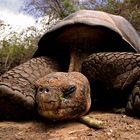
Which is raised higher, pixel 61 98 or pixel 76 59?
→ pixel 76 59

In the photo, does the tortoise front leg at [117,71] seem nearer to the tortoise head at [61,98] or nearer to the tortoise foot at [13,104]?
the tortoise head at [61,98]

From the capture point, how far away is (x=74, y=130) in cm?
282

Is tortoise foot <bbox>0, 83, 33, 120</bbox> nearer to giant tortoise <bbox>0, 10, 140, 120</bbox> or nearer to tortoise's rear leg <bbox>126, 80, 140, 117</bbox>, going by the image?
giant tortoise <bbox>0, 10, 140, 120</bbox>

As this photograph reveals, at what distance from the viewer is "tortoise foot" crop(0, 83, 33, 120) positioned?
3.14 m

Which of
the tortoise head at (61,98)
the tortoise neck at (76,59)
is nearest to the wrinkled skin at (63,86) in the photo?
the tortoise head at (61,98)

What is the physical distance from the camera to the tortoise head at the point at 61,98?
2889mm

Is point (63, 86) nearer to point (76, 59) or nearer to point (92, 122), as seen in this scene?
point (92, 122)

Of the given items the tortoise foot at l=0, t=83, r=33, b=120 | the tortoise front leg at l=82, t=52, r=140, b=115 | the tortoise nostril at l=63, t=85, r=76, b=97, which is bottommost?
the tortoise foot at l=0, t=83, r=33, b=120

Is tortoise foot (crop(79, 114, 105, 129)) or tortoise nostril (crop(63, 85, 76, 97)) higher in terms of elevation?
tortoise nostril (crop(63, 85, 76, 97))

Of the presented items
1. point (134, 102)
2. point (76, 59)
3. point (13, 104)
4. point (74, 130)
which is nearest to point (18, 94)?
point (13, 104)

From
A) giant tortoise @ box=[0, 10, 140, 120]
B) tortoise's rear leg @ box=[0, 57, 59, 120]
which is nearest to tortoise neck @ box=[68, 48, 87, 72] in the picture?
giant tortoise @ box=[0, 10, 140, 120]

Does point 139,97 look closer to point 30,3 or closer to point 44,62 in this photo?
point 44,62

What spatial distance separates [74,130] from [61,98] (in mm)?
256

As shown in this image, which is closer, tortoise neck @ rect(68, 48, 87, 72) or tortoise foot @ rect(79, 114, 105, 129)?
tortoise foot @ rect(79, 114, 105, 129)
